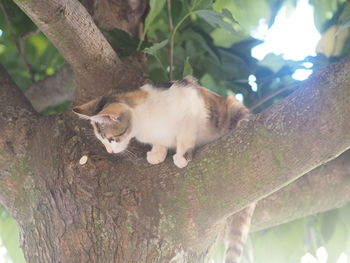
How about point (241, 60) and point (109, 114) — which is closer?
point (109, 114)

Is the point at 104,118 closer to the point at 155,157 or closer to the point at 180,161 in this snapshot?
the point at 155,157

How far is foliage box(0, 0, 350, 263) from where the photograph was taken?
7.27 ft

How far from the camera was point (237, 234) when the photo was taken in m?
1.84

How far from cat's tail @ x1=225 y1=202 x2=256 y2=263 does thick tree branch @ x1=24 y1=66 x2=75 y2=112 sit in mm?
1256

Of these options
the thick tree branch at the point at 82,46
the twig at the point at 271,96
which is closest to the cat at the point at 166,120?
the thick tree branch at the point at 82,46

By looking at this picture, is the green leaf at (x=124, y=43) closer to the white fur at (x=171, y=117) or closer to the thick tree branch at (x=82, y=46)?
the thick tree branch at (x=82, y=46)

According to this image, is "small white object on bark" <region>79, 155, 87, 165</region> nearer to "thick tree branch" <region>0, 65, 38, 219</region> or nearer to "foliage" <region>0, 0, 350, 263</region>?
"thick tree branch" <region>0, 65, 38, 219</region>

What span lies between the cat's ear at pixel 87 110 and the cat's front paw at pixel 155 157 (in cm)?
26

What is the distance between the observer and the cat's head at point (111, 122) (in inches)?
70.1

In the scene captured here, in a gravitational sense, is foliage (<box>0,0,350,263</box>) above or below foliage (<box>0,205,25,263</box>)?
above

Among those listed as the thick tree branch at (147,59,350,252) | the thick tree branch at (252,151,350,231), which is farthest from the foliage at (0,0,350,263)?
the thick tree branch at (147,59,350,252)

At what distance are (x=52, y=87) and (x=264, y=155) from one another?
159cm

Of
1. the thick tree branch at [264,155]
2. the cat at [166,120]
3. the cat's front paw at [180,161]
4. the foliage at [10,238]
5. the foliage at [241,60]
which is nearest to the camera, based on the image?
the thick tree branch at [264,155]

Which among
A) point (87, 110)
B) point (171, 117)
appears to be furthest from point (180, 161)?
point (87, 110)
